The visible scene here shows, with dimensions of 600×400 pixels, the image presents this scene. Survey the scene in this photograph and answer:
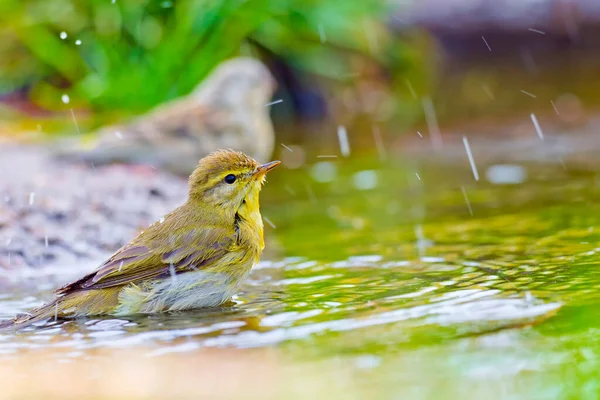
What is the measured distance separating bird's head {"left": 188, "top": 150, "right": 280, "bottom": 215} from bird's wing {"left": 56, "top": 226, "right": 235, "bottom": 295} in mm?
242

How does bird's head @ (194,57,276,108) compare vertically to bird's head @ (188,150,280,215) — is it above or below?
above

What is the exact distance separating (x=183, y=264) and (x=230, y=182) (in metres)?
0.59

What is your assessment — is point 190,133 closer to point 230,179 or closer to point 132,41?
point 230,179

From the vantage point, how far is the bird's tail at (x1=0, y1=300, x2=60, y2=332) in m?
4.62

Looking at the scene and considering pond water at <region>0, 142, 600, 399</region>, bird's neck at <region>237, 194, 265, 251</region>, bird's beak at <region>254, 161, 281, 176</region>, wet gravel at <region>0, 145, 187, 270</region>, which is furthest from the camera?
wet gravel at <region>0, 145, 187, 270</region>

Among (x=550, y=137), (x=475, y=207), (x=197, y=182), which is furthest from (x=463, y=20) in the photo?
(x=197, y=182)

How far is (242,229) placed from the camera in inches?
206

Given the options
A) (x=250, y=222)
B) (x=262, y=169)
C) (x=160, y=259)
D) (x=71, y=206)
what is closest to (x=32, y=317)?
(x=160, y=259)

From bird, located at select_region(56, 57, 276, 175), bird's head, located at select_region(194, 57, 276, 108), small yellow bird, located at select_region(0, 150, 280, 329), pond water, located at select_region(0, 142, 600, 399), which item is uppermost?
bird's head, located at select_region(194, 57, 276, 108)

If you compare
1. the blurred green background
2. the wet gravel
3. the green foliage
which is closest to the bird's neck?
the wet gravel

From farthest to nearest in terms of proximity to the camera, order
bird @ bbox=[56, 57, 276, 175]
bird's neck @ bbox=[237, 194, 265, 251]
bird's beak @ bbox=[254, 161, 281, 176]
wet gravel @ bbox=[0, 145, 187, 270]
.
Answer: bird @ bbox=[56, 57, 276, 175] < wet gravel @ bbox=[0, 145, 187, 270] < bird's beak @ bbox=[254, 161, 281, 176] < bird's neck @ bbox=[237, 194, 265, 251]

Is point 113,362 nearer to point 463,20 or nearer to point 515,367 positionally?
point 515,367

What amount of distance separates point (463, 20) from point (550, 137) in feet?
24.9

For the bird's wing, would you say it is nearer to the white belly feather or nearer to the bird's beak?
the white belly feather
